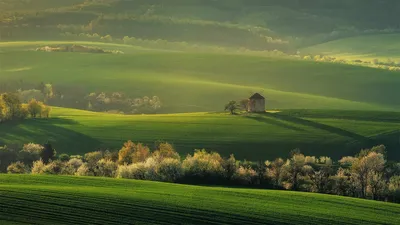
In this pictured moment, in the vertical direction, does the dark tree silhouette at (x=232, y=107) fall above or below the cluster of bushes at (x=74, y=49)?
below

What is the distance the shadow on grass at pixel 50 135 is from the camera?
254ft

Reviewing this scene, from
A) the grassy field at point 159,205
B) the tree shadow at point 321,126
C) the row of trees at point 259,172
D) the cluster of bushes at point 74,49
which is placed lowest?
the grassy field at point 159,205

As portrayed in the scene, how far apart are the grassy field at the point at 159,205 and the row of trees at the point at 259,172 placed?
580cm

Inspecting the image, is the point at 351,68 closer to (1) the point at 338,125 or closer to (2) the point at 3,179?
(1) the point at 338,125

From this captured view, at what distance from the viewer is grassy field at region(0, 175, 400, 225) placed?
4000cm

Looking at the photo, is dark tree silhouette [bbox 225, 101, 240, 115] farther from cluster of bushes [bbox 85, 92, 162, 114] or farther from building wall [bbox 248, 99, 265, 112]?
cluster of bushes [bbox 85, 92, 162, 114]

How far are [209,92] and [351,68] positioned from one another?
104ft

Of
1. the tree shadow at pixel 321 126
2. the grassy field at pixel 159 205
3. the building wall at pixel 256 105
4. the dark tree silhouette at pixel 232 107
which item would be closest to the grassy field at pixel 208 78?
the building wall at pixel 256 105

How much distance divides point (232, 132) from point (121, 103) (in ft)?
105

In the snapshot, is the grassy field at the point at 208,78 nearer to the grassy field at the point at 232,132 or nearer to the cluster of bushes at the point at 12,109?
the grassy field at the point at 232,132

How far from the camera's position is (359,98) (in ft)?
395

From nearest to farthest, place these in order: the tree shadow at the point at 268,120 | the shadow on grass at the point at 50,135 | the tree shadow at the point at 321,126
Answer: the shadow on grass at the point at 50,135, the tree shadow at the point at 321,126, the tree shadow at the point at 268,120

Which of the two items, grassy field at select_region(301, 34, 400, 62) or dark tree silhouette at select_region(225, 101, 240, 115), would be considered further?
grassy field at select_region(301, 34, 400, 62)

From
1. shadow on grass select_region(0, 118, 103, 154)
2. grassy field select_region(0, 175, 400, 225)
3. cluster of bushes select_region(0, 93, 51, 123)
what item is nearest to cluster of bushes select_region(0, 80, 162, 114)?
cluster of bushes select_region(0, 93, 51, 123)
